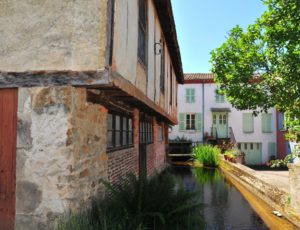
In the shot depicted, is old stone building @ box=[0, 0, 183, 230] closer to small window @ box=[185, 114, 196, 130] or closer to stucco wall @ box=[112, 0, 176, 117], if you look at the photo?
stucco wall @ box=[112, 0, 176, 117]

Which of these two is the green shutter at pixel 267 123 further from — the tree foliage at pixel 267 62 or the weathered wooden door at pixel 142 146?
the weathered wooden door at pixel 142 146

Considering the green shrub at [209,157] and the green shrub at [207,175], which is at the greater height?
the green shrub at [209,157]

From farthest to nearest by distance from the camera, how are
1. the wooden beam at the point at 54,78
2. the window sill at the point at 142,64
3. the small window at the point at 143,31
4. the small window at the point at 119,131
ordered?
the small window at the point at 143,31, the window sill at the point at 142,64, the small window at the point at 119,131, the wooden beam at the point at 54,78

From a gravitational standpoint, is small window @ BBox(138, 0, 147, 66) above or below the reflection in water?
above

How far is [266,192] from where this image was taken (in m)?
9.19

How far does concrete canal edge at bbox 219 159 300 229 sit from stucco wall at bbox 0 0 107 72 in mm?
5821

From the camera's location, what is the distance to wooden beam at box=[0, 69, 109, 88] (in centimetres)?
371

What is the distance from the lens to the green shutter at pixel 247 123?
2750cm

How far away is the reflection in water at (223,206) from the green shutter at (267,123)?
607 inches

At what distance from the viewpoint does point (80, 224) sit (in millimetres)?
3654

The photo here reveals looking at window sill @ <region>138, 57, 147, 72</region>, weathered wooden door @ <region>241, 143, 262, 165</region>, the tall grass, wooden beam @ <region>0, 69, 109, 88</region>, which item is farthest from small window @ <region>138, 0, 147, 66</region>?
weathered wooden door @ <region>241, 143, 262, 165</region>

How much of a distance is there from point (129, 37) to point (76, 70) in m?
1.52

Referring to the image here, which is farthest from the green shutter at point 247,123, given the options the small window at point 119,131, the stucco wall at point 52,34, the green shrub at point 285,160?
the stucco wall at point 52,34

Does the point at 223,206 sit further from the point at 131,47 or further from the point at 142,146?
the point at 131,47
